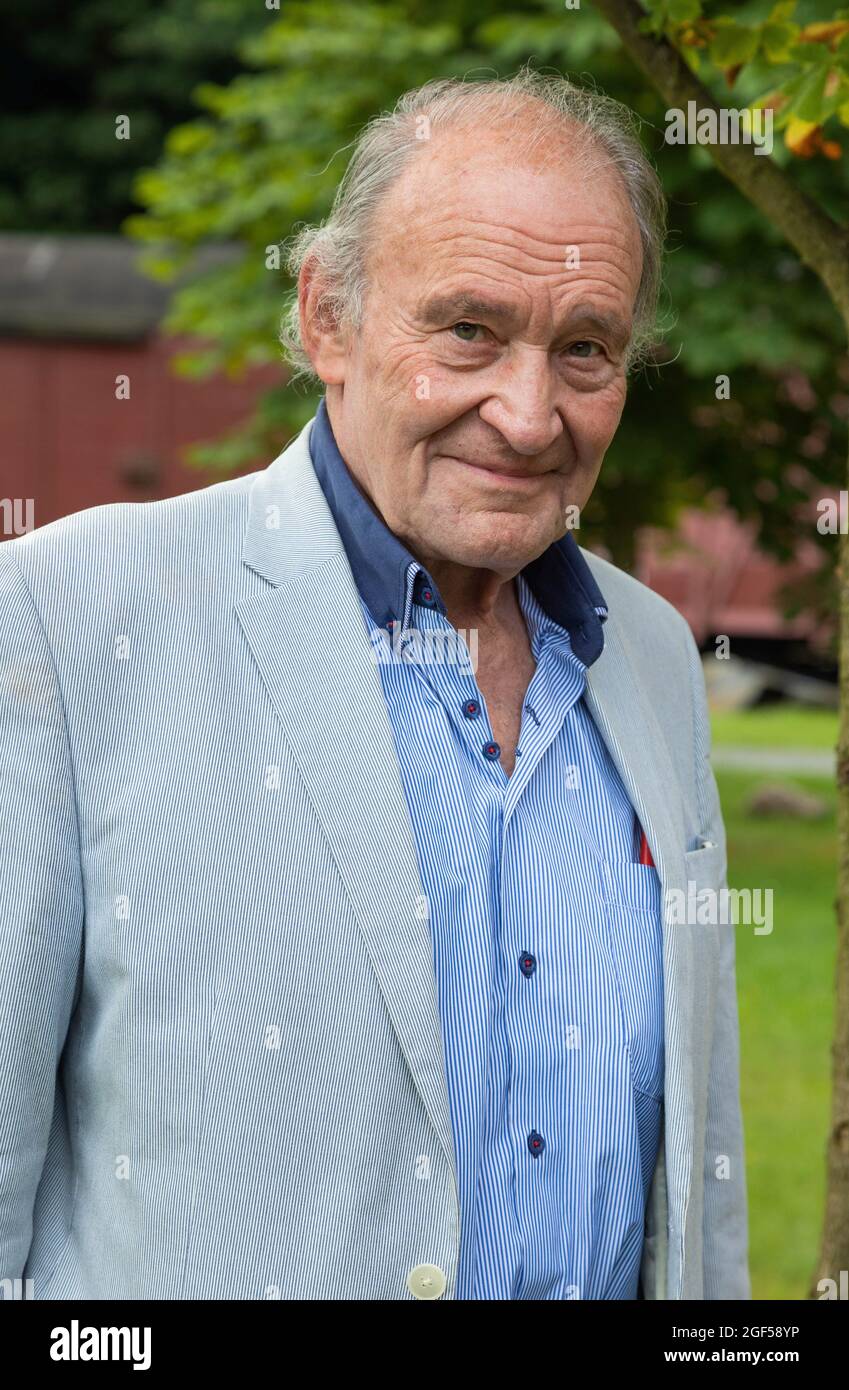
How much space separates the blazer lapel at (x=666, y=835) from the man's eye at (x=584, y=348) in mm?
476

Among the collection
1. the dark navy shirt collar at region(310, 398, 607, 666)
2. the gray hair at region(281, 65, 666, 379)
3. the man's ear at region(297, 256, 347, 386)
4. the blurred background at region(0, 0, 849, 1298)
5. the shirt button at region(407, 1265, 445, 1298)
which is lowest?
the shirt button at region(407, 1265, 445, 1298)

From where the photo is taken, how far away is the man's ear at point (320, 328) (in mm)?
2240

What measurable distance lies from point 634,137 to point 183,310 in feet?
25.0

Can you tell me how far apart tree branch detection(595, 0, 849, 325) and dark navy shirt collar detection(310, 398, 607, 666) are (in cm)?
90

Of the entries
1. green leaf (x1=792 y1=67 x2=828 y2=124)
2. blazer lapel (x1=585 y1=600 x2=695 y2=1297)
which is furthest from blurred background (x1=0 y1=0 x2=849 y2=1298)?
blazer lapel (x1=585 y1=600 x2=695 y2=1297)

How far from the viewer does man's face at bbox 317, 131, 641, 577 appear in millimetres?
2033

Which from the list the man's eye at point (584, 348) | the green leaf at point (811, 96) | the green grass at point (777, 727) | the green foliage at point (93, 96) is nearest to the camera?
the man's eye at point (584, 348)

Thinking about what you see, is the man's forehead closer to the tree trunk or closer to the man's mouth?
the man's mouth

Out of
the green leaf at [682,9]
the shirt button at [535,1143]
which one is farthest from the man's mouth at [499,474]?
the green leaf at [682,9]

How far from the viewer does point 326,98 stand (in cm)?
904

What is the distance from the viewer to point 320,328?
7.47ft

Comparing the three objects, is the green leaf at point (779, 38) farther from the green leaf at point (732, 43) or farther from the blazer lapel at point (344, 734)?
the blazer lapel at point (344, 734)

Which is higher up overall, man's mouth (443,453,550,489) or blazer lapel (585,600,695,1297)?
man's mouth (443,453,550,489)
